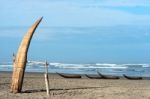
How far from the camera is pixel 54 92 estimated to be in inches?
941

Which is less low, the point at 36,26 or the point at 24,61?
the point at 36,26

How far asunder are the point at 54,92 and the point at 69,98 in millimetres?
2259

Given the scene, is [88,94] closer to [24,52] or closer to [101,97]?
[101,97]

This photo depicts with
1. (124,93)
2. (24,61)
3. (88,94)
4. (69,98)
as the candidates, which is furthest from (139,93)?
(24,61)

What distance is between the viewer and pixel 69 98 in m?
21.8

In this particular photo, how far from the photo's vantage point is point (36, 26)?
22.6 m

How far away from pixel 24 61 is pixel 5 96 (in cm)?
170

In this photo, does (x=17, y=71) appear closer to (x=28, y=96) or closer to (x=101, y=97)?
(x=28, y=96)

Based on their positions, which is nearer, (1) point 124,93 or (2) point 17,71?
(2) point 17,71

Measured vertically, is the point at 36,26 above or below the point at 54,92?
above

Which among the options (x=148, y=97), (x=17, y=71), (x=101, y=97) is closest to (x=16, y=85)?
(x=17, y=71)

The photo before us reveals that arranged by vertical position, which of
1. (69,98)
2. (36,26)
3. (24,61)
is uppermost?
(36,26)

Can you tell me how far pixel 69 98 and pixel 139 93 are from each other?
4301mm

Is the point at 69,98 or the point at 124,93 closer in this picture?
the point at 69,98
